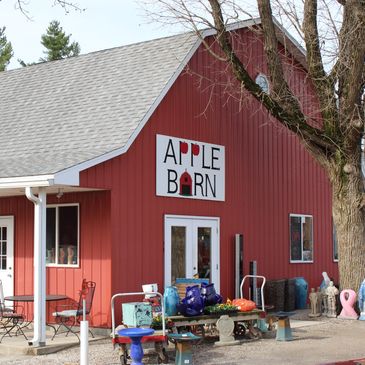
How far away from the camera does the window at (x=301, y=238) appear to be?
19438 mm

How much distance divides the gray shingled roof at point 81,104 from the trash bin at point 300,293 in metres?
6.57

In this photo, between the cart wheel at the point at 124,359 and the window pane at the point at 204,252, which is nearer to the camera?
the cart wheel at the point at 124,359

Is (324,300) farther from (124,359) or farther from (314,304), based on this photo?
(124,359)

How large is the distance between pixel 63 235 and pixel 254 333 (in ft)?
14.4

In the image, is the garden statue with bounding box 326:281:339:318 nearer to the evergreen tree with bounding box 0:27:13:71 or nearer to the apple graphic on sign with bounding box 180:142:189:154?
the apple graphic on sign with bounding box 180:142:189:154

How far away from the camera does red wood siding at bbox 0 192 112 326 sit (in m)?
14.4

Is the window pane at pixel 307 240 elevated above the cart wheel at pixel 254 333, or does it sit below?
above

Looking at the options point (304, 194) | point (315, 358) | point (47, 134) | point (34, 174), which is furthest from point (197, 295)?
point (304, 194)

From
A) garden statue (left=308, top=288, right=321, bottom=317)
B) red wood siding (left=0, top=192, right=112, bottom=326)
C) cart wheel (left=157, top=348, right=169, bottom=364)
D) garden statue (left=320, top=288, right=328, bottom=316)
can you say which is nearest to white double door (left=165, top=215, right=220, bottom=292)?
red wood siding (left=0, top=192, right=112, bottom=326)

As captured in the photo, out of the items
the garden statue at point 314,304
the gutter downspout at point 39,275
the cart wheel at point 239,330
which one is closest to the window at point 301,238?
the garden statue at point 314,304

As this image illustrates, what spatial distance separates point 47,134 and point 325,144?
19.9ft

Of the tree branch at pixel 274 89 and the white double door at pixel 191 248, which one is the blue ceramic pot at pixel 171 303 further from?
the tree branch at pixel 274 89

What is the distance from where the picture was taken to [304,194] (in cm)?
2003

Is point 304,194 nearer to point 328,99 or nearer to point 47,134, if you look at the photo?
point 328,99
